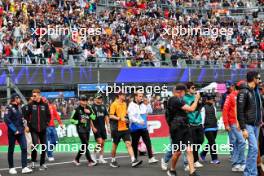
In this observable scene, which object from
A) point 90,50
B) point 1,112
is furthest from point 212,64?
point 1,112

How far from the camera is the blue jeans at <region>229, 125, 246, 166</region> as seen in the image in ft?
45.3

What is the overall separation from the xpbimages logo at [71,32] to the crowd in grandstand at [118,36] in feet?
0.14

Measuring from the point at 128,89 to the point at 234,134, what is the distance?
11.4m

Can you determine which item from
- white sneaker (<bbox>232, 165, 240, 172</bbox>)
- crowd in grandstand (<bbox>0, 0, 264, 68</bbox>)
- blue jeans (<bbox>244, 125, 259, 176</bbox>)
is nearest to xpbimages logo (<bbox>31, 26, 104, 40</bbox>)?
crowd in grandstand (<bbox>0, 0, 264, 68</bbox>)

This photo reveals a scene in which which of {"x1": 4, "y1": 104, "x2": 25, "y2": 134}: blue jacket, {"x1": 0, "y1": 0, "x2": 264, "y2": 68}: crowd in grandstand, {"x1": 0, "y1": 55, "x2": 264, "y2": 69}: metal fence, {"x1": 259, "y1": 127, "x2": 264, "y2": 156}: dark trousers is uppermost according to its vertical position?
{"x1": 0, "y1": 0, "x2": 264, "y2": 68}: crowd in grandstand

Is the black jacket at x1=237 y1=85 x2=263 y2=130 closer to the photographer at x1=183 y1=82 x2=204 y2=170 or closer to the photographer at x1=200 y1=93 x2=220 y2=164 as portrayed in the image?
the photographer at x1=183 y1=82 x2=204 y2=170

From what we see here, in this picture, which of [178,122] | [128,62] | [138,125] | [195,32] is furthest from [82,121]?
[195,32]

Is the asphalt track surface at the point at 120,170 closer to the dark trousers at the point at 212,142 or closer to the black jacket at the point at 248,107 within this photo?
the dark trousers at the point at 212,142

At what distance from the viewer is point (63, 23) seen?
2984 cm

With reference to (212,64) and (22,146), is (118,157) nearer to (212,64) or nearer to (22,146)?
(22,146)

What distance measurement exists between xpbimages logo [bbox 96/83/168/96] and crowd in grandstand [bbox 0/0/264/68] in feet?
11.1

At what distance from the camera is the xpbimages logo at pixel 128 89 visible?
23.0 m

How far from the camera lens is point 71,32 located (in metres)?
29.3

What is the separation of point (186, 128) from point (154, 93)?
11.9 meters
